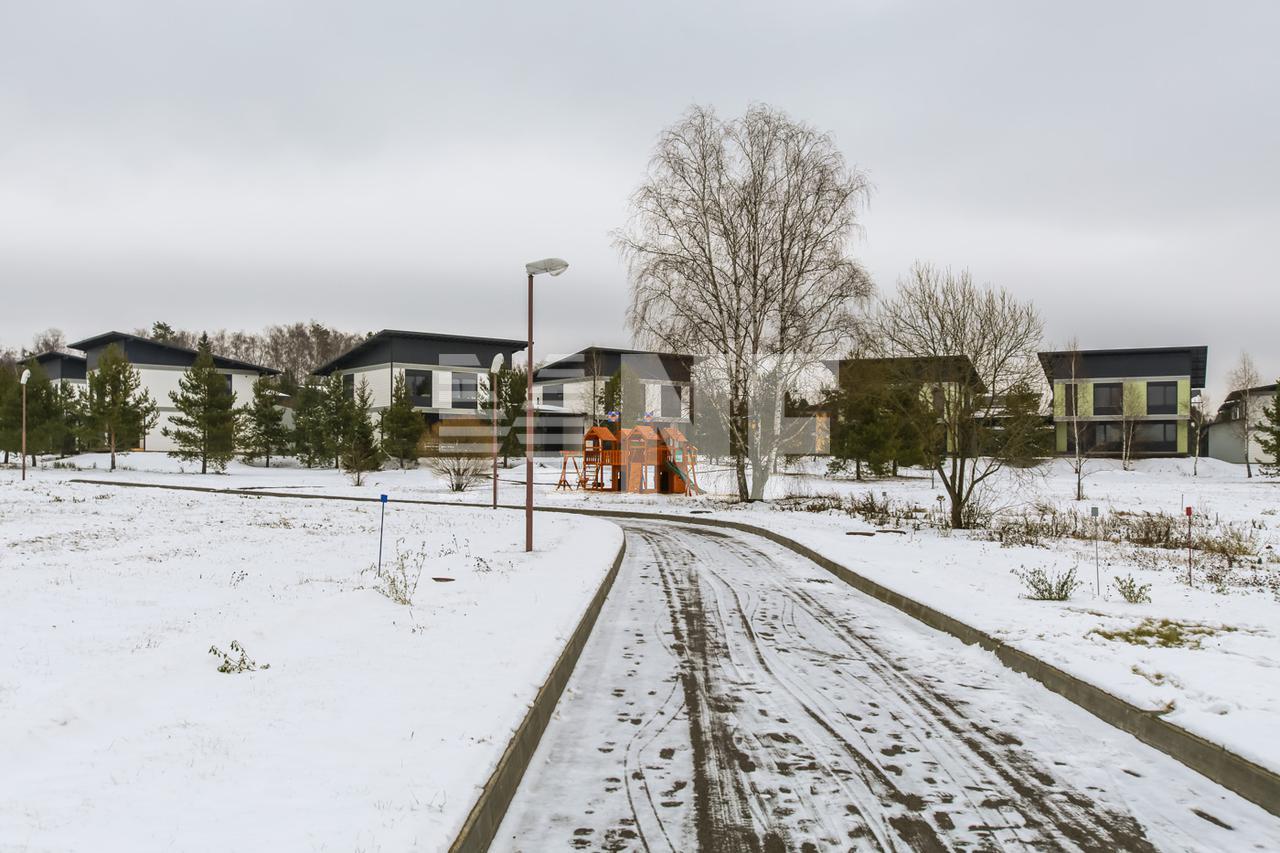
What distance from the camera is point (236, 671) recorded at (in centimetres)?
607

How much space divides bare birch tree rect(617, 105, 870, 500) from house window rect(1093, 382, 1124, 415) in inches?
1738

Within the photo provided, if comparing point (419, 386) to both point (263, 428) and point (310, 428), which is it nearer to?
point (310, 428)

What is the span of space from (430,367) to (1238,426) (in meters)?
61.7

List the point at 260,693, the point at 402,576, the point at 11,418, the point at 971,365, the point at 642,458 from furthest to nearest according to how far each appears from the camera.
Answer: the point at 11,418 → the point at 642,458 → the point at 971,365 → the point at 402,576 → the point at 260,693

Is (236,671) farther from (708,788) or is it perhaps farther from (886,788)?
(886,788)

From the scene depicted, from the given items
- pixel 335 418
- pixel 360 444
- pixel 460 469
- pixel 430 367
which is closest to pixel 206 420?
pixel 335 418

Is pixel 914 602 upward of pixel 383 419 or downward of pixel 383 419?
downward

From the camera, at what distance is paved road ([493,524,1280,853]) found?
4.06 m

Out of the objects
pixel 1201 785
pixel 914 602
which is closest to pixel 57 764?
pixel 1201 785

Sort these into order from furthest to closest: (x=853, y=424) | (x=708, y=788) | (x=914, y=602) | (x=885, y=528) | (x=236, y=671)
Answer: (x=853, y=424), (x=885, y=528), (x=914, y=602), (x=236, y=671), (x=708, y=788)

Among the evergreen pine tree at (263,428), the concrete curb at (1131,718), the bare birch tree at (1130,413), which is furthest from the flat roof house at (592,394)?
the concrete curb at (1131,718)

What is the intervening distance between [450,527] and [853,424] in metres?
29.7

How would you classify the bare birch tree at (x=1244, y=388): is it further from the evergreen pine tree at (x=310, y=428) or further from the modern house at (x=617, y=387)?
the evergreen pine tree at (x=310, y=428)

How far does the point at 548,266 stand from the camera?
14125 mm
